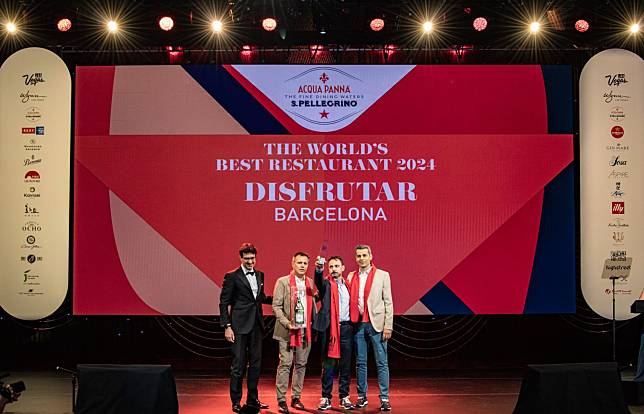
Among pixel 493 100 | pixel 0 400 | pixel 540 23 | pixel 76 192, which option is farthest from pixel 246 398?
pixel 540 23

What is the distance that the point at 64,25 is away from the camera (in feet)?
27.4

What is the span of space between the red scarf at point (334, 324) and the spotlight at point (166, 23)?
10.6ft

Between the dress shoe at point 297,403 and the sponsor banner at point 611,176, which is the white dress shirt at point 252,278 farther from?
the sponsor banner at point 611,176

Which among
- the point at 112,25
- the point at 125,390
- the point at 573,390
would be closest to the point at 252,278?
the point at 125,390

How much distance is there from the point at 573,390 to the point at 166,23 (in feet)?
18.0

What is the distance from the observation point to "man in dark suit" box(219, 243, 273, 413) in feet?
23.2

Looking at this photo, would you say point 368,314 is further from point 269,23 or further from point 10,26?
point 10,26

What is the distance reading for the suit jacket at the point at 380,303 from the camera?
23.6 feet

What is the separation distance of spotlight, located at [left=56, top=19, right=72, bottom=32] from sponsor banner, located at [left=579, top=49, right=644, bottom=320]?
563 cm

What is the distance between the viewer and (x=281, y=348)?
7148mm

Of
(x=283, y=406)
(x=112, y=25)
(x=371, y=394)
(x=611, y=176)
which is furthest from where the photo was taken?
(x=611, y=176)

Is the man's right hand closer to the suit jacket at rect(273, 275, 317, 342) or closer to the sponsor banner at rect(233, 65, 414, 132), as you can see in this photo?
the suit jacket at rect(273, 275, 317, 342)

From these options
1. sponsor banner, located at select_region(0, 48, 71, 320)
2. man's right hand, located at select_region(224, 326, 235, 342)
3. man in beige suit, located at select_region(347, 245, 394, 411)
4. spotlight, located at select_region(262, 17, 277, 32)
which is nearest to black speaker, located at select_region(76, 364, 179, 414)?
man's right hand, located at select_region(224, 326, 235, 342)

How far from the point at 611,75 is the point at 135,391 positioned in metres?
6.37
